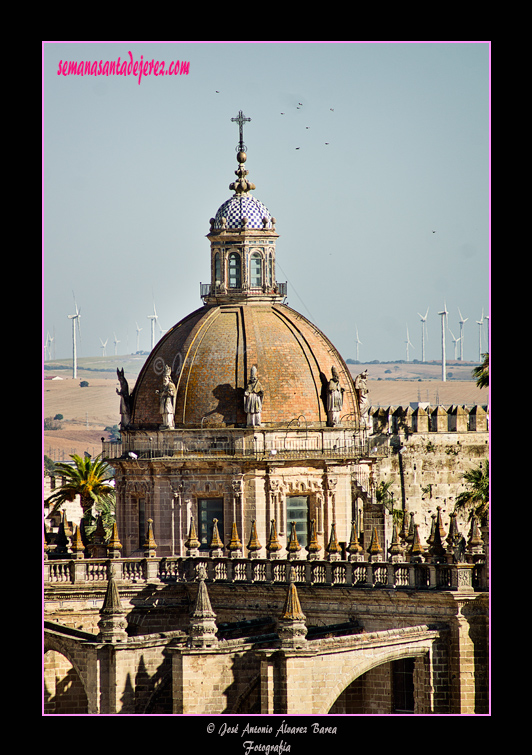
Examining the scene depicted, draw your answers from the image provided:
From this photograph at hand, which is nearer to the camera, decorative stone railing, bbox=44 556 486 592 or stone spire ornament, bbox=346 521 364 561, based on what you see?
decorative stone railing, bbox=44 556 486 592

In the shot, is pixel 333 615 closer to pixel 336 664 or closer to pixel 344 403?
pixel 336 664

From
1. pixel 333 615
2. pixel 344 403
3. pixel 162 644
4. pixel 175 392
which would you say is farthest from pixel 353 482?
pixel 162 644

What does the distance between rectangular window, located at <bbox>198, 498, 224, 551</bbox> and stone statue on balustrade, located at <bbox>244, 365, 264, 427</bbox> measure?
3.83m

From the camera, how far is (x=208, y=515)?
3386 inches

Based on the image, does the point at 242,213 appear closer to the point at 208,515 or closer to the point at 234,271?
the point at 234,271

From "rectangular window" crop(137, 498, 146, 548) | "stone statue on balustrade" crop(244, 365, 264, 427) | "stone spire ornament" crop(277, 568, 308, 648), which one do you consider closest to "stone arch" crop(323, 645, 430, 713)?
"stone spire ornament" crop(277, 568, 308, 648)

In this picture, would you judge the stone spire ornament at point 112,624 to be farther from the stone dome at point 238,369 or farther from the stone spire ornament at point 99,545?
the stone dome at point 238,369

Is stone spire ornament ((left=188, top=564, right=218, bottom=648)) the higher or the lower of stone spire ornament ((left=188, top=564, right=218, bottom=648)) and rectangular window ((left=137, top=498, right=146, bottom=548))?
the lower

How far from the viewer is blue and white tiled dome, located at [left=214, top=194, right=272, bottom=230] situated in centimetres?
8950

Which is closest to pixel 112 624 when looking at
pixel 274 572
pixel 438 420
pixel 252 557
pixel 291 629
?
pixel 291 629

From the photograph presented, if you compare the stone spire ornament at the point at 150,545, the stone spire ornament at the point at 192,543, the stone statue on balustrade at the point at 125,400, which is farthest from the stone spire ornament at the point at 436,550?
the stone statue on balustrade at the point at 125,400

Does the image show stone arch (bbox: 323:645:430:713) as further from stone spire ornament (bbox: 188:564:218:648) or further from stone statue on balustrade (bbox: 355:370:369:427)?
stone statue on balustrade (bbox: 355:370:369:427)

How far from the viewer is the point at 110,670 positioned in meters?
65.2

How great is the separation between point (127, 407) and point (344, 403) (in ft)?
33.1
